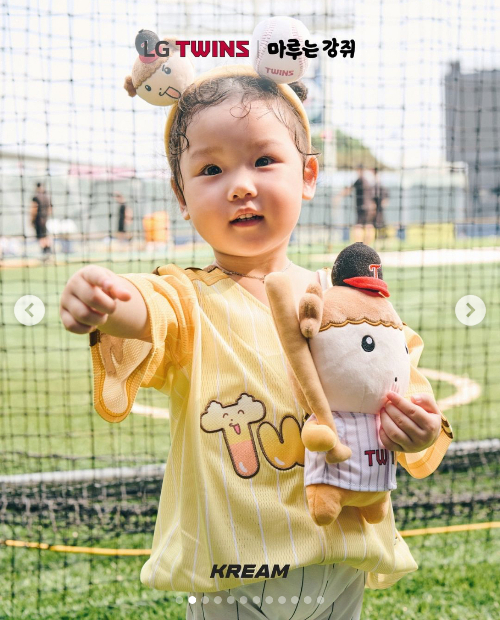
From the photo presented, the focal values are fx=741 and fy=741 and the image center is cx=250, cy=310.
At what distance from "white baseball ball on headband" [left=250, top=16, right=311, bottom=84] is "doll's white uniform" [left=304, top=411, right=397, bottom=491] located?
0.55m

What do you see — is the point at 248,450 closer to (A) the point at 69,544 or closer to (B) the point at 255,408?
(B) the point at 255,408

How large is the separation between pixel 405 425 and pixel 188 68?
682 mm

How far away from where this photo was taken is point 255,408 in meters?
1.10

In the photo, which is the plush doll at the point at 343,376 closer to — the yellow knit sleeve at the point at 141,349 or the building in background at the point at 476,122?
the yellow knit sleeve at the point at 141,349

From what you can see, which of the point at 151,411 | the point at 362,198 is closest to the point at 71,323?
the point at 151,411

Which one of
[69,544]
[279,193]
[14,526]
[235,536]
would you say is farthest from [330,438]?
[14,526]

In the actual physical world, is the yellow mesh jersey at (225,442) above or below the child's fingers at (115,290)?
below

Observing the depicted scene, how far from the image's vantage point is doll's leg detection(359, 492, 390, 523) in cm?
108

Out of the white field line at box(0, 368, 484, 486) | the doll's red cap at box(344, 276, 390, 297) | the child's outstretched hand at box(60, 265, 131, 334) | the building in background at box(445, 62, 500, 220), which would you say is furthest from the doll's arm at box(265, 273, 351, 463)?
the building in background at box(445, 62, 500, 220)

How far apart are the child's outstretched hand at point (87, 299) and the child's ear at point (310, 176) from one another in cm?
47

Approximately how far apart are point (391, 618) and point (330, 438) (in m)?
1.25

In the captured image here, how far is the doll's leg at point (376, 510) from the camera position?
1.08m

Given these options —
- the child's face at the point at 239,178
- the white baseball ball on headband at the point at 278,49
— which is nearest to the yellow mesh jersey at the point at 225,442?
the child's face at the point at 239,178

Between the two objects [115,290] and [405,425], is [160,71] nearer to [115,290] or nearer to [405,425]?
[115,290]
